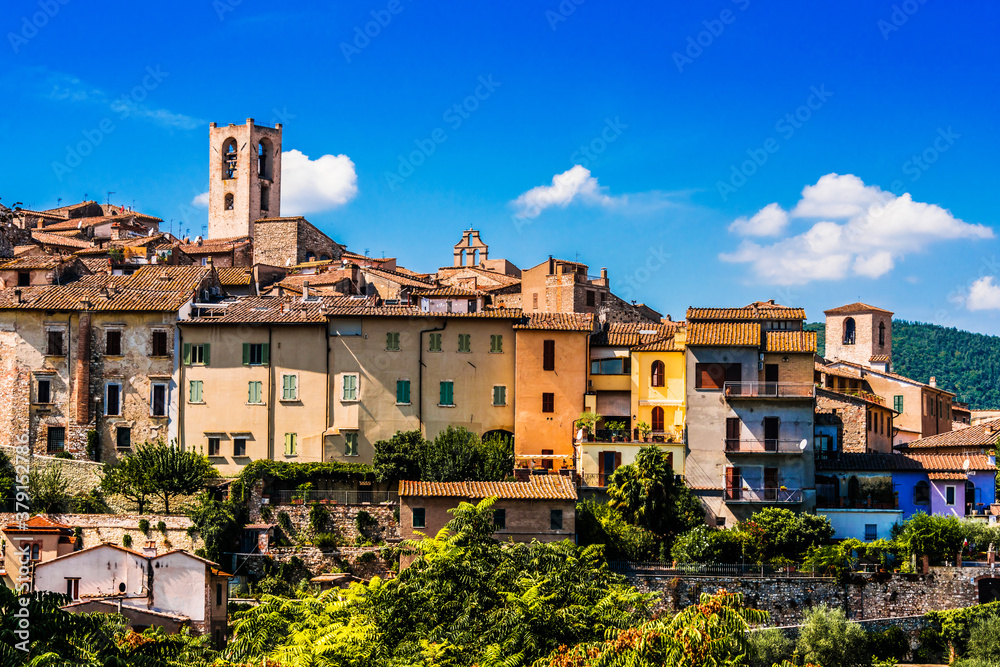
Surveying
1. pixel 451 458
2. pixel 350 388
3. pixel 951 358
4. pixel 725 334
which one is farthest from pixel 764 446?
A: pixel 951 358

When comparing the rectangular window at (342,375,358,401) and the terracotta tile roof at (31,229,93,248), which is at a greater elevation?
the terracotta tile roof at (31,229,93,248)

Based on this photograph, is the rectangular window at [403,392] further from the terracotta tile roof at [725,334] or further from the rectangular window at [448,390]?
the terracotta tile roof at [725,334]

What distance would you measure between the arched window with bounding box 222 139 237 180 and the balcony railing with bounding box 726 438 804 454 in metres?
57.0

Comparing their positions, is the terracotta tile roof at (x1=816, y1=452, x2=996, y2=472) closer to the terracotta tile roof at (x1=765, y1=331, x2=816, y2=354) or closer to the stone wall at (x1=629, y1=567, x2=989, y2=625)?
the terracotta tile roof at (x1=765, y1=331, x2=816, y2=354)

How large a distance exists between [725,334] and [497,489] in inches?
454

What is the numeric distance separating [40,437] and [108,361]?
4059 millimetres

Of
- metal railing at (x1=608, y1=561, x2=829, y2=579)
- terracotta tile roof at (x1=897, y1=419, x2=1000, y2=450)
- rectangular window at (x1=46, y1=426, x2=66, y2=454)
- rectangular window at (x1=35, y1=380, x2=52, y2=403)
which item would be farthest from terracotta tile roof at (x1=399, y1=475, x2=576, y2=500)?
terracotta tile roof at (x1=897, y1=419, x2=1000, y2=450)

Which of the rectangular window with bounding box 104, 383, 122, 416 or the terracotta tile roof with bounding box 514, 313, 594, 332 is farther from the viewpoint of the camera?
the rectangular window with bounding box 104, 383, 122, 416

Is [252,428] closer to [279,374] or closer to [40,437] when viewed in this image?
[279,374]

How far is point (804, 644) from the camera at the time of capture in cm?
3953

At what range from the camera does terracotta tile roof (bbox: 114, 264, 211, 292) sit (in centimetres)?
5397

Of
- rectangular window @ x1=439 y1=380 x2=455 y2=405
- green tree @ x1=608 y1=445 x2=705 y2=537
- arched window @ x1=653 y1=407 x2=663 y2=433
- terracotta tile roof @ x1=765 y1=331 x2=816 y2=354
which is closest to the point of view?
green tree @ x1=608 y1=445 x2=705 y2=537

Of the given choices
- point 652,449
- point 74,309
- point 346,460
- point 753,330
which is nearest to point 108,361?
point 74,309

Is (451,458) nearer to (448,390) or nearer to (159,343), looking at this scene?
(448,390)
